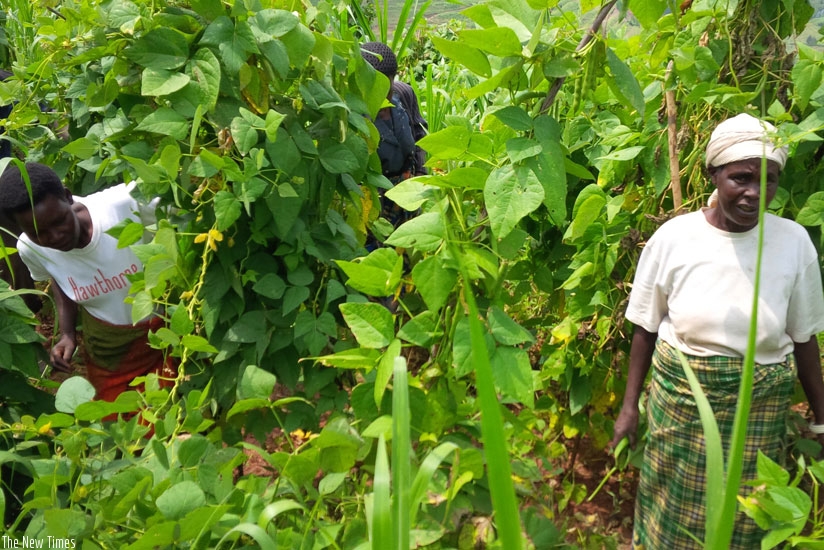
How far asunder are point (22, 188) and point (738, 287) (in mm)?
1887

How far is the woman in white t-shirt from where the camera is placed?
196 centimetres

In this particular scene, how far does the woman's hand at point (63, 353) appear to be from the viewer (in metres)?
2.16

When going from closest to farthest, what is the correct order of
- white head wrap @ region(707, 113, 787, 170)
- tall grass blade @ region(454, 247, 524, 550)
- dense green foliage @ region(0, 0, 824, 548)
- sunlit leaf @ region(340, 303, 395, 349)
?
tall grass blade @ region(454, 247, 524, 550) → dense green foliage @ region(0, 0, 824, 548) → sunlit leaf @ region(340, 303, 395, 349) → white head wrap @ region(707, 113, 787, 170)

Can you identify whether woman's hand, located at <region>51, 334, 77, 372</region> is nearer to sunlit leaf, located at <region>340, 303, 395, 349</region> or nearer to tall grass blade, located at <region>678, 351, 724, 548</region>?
sunlit leaf, located at <region>340, 303, 395, 349</region>

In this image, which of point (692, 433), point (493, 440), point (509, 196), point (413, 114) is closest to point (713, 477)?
point (493, 440)

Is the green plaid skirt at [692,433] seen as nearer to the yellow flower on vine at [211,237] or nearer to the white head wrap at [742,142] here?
the white head wrap at [742,142]

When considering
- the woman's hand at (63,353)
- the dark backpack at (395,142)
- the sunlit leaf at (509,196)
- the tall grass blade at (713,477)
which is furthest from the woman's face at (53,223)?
the tall grass blade at (713,477)

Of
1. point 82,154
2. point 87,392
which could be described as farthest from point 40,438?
point 82,154

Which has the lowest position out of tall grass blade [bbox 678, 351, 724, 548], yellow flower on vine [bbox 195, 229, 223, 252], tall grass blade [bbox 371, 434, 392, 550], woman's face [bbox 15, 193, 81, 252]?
woman's face [bbox 15, 193, 81, 252]

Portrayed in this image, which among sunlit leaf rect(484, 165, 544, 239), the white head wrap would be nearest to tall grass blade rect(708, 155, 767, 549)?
sunlit leaf rect(484, 165, 544, 239)

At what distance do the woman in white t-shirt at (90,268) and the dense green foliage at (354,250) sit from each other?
0.55 ft

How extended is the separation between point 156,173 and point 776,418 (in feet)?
5.23

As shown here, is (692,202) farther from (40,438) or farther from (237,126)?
(40,438)

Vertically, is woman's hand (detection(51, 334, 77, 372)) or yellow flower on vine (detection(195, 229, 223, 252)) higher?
yellow flower on vine (detection(195, 229, 223, 252))
